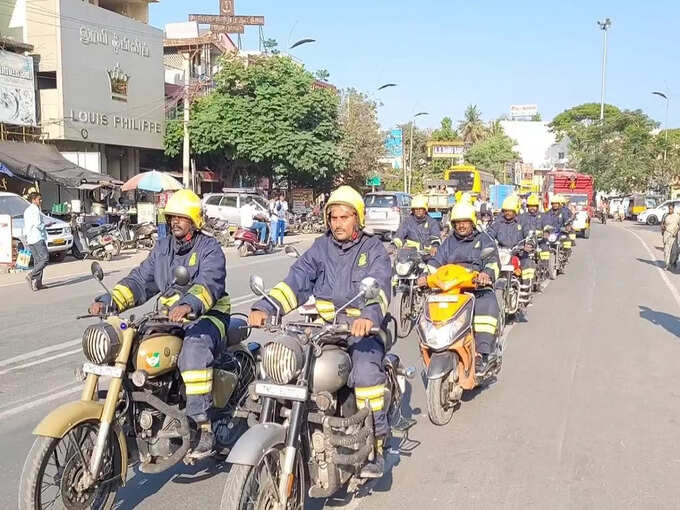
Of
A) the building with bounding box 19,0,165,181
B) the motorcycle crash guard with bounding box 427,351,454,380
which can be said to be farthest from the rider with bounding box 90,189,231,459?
the building with bounding box 19,0,165,181

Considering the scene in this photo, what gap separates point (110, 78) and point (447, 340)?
82.4 ft

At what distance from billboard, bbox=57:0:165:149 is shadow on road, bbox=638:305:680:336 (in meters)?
20.7

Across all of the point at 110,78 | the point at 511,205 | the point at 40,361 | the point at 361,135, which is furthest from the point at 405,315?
the point at 361,135

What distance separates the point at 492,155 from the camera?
2936 inches

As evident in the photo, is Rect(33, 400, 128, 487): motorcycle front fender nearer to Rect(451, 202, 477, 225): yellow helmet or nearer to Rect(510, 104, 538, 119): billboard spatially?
Rect(451, 202, 477, 225): yellow helmet

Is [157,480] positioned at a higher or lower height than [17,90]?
lower

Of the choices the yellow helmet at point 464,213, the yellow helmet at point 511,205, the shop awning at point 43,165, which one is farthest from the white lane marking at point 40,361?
the shop awning at point 43,165

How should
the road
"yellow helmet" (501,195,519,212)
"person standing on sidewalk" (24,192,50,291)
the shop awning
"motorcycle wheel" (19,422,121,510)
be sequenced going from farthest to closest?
the shop awning → "person standing on sidewalk" (24,192,50,291) → "yellow helmet" (501,195,519,212) → the road → "motorcycle wheel" (19,422,121,510)

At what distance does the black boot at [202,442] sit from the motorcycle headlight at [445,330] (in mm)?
2157

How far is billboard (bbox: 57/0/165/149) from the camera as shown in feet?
82.8

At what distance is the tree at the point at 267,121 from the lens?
30.8 m

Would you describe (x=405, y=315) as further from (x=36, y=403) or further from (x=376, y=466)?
(x=376, y=466)

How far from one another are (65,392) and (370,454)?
3507 millimetres

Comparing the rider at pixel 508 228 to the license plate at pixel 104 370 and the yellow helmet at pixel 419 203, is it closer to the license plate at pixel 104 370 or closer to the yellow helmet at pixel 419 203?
the yellow helmet at pixel 419 203
